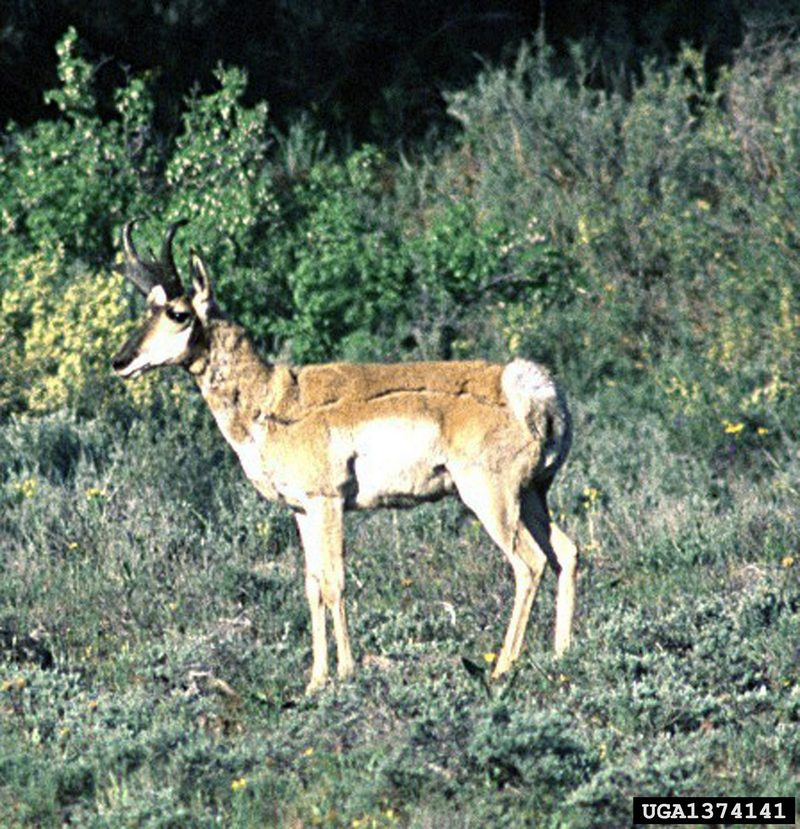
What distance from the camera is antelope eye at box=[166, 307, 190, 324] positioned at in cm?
1023

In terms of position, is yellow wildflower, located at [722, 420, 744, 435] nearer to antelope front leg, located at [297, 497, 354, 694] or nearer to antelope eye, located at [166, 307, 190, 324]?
antelope front leg, located at [297, 497, 354, 694]

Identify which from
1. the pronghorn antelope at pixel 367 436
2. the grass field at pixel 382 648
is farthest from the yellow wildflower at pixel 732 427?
the pronghorn antelope at pixel 367 436

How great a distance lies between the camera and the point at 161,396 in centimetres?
1487

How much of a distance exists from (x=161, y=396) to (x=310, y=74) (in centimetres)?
632

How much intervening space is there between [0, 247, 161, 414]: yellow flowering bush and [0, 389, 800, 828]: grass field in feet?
1.23

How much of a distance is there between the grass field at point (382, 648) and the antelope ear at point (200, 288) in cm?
175

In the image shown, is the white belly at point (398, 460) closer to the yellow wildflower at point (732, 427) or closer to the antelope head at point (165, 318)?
the antelope head at point (165, 318)

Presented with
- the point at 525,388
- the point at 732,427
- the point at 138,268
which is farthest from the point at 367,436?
the point at 732,427

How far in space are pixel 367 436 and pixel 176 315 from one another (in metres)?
1.23

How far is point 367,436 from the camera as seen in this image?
999 centimetres

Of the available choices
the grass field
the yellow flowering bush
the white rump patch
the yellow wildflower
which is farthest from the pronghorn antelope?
the yellow flowering bush

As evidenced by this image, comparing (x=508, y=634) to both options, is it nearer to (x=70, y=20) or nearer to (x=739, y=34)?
(x=70, y=20)

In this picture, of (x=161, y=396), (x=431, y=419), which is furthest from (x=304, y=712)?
(x=161, y=396)

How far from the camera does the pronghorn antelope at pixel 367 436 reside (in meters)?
9.93
